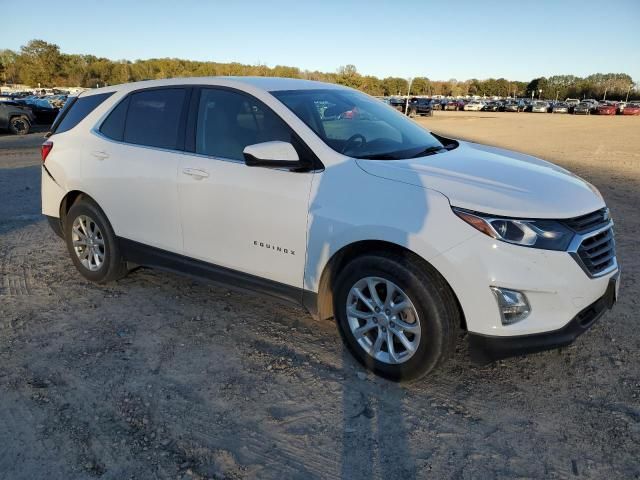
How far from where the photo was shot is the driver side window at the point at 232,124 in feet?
11.9

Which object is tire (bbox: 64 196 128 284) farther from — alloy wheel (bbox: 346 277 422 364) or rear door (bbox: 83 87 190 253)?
alloy wheel (bbox: 346 277 422 364)

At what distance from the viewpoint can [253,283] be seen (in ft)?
12.2

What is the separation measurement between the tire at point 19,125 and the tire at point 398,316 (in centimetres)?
2127

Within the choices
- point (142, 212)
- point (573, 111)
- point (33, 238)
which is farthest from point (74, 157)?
point (573, 111)

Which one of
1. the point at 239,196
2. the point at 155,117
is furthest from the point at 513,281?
the point at 155,117

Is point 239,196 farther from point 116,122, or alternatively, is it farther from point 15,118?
point 15,118

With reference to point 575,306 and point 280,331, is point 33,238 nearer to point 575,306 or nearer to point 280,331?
point 280,331

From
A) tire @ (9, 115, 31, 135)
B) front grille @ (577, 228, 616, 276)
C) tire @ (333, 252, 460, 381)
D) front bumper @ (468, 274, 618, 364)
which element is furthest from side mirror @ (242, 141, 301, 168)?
tire @ (9, 115, 31, 135)

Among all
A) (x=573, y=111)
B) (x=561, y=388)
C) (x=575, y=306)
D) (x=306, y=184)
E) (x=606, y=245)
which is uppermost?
(x=573, y=111)

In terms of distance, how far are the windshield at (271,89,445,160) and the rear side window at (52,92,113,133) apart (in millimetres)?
1995

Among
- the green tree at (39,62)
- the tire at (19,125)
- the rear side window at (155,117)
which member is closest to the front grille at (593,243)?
the rear side window at (155,117)

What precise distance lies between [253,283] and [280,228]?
0.51 meters

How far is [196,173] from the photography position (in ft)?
12.5

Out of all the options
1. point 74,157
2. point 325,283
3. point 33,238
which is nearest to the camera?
point 325,283
